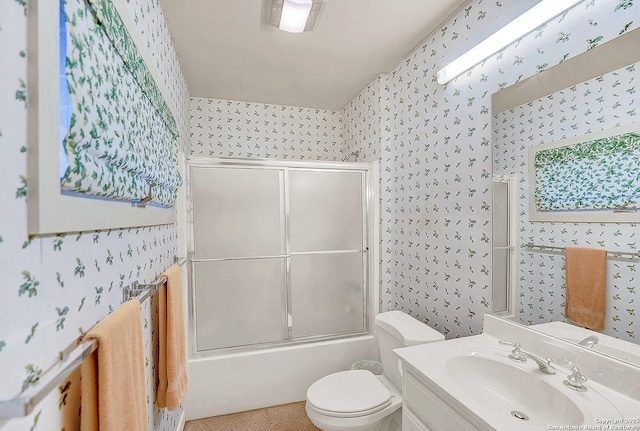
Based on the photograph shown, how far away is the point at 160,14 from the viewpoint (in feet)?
5.16

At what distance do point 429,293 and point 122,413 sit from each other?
5.67ft

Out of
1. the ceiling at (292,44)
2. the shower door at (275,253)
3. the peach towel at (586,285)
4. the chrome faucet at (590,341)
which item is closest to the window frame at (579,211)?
the peach towel at (586,285)

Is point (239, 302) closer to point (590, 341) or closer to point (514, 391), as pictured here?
point (514, 391)

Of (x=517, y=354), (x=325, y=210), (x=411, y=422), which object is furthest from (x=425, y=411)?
(x=325, y=210)

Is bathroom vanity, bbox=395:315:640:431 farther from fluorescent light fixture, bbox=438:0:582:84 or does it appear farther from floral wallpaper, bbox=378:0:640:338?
fluorescent light fixture, bbox=438:0:582:84

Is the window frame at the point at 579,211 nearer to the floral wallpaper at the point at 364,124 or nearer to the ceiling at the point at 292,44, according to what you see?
the ceiling at the point at 292,44

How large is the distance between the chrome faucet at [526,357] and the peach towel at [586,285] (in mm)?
215

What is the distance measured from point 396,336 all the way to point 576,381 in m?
0.87

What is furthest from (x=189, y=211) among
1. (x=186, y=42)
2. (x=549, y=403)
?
(x=549, y=403)

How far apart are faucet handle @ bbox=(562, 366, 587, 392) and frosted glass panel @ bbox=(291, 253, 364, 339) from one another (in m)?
1.55

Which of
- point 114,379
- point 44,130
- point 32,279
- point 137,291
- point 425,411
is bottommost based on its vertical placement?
point 425,411

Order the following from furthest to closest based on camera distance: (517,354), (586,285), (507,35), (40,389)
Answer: (507,35)
(517,354)
(586,285)
(40,389)

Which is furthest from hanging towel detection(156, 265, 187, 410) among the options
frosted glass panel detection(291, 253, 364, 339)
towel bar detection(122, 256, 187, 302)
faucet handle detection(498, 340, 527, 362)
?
faucet handle detection(498, 340, 527, 362)

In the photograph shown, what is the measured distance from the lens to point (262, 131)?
9.90ft
